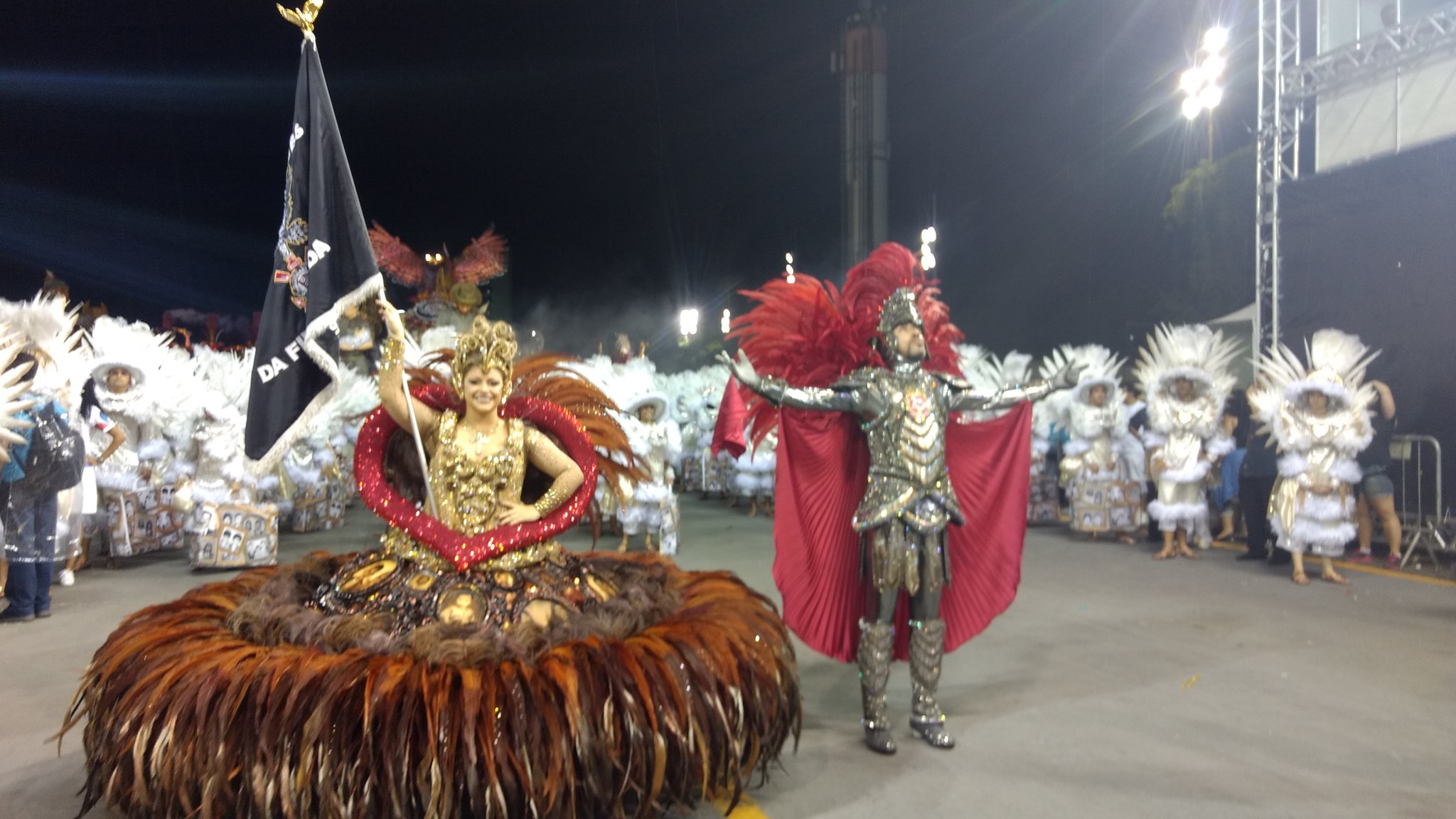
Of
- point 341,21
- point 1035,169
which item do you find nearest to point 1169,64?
point 1035,169

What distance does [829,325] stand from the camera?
3.70 m

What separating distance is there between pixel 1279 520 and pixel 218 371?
9.23m

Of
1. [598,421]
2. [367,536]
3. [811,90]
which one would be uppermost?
[811,90]

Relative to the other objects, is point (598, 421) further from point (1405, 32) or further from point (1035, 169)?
point (1035, 169)

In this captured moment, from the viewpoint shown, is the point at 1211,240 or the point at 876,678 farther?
the point at 1211,240

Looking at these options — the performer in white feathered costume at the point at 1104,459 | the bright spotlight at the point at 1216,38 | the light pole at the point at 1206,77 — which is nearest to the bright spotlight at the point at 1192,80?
the light pole at the point at 1206,77

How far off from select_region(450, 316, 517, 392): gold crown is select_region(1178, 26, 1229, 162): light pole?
975 cm

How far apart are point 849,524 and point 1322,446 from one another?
15.0ft

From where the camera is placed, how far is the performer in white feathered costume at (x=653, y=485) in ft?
23.8

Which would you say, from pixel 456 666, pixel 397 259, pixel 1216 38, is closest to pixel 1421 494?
pixel 1216 38

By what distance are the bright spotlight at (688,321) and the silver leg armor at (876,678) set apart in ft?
40.1

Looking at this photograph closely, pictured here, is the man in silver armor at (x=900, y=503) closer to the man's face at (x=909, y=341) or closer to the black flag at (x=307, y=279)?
the man's face at (x=909, y=341)

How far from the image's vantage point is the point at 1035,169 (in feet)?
36.4

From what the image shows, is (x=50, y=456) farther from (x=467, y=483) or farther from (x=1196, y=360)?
(x=1196, y=360)
